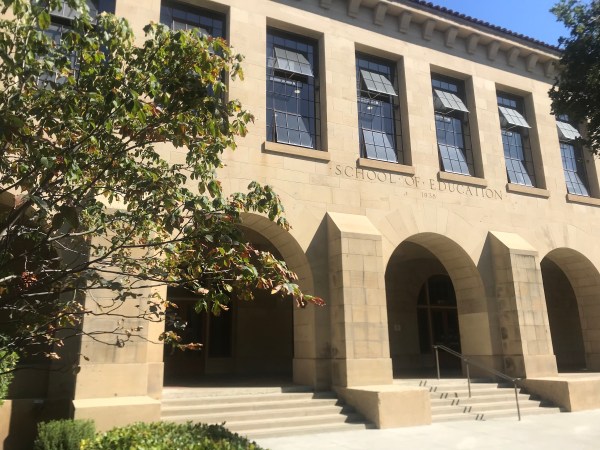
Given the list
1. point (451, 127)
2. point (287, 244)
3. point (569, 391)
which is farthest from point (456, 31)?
point (569, 391)

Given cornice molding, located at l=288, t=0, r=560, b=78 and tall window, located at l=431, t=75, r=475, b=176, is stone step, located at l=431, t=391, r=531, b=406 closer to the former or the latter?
tall window, located at l=431, t=75, r=475, b=176

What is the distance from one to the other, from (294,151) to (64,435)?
8.23 meters

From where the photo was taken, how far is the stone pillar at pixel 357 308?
11539 mm

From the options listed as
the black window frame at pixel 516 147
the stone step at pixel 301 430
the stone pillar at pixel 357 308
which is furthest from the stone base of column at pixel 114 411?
the black window frame at pixel 516 147

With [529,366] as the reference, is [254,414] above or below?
below

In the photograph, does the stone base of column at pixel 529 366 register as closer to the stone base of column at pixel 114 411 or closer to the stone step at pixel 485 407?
the stone step at pixel 485 407

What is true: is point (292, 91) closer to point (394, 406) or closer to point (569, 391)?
point (394, 406)

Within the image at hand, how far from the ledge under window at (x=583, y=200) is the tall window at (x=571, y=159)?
41 cm

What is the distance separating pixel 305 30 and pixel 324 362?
9.23m

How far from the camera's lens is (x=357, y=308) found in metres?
11.9

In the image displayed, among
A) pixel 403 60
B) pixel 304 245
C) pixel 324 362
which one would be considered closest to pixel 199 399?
pixel 324 362

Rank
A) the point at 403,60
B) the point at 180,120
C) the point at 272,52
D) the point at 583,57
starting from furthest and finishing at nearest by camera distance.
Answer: the point at 403,60 → the point at 272,52 → the point at 583,57 → the point at 180,120

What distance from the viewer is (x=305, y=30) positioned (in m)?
14.4

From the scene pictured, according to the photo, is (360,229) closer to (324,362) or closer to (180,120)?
(324,362)
